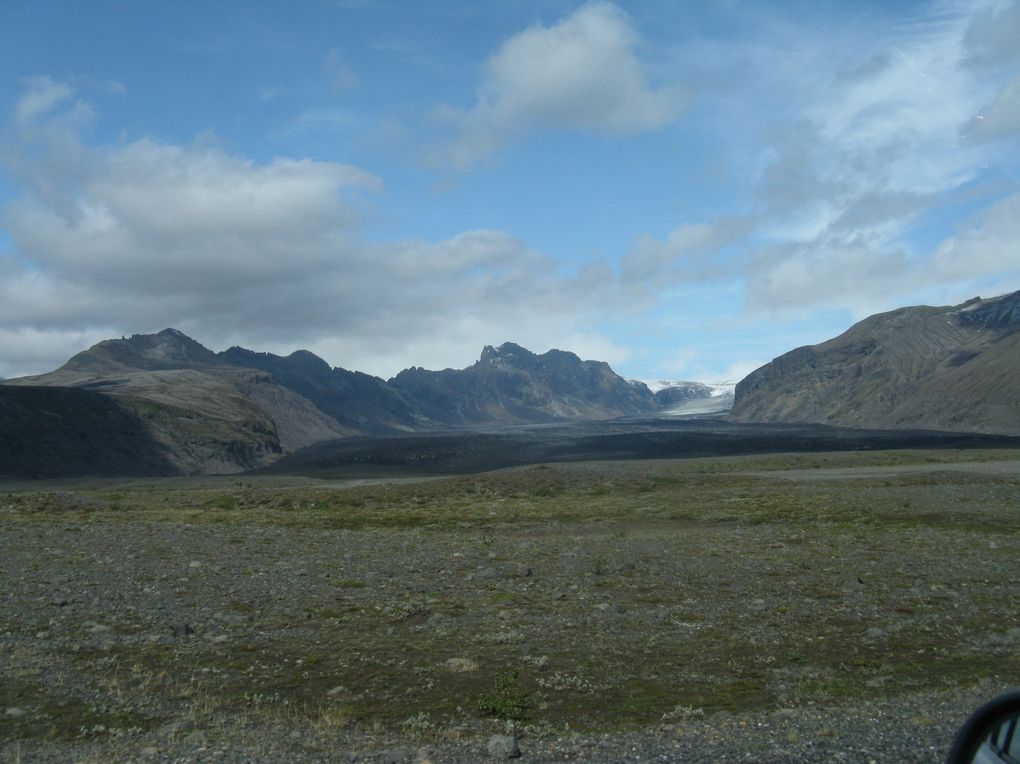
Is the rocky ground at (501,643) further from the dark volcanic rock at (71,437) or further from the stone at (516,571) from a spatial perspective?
the dark volcanic rock at (71,437)

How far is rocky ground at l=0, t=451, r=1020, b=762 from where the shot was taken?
11.0 meters

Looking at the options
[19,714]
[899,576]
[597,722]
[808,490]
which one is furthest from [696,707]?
[808,490]

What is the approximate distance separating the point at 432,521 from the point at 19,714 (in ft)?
112

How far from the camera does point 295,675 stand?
47.1 feet

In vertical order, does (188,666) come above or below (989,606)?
above

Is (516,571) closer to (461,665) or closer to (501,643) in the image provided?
(501,643)

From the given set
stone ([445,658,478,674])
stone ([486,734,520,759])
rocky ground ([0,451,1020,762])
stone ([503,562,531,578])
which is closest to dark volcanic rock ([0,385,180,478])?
rocky ground ([0,451,1020,762])

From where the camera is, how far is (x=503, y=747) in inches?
413

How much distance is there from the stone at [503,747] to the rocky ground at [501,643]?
0.13 ft

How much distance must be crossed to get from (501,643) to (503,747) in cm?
610

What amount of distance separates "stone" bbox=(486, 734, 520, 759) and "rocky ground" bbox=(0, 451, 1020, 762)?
1.6 inches

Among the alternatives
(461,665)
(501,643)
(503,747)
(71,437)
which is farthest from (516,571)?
(71,437)

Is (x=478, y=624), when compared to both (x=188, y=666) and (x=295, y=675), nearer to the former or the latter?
(x=295, y=675)

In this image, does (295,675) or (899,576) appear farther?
(899,576)
